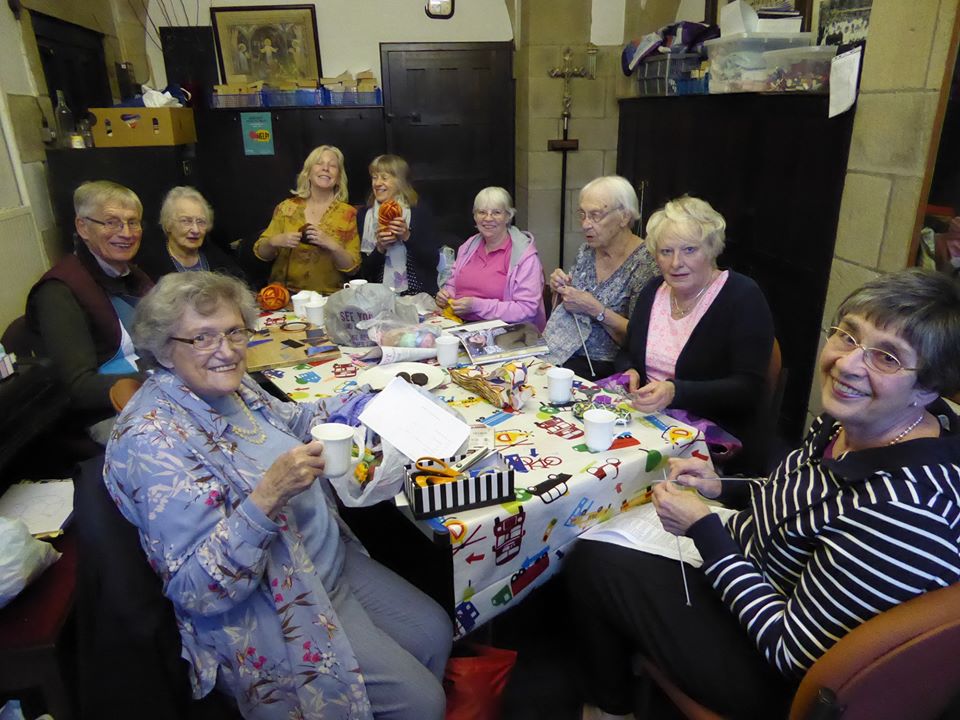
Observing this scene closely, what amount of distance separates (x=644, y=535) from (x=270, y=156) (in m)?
4.65

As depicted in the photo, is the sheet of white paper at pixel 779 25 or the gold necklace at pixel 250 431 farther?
the sheet of white paper at pixel 779 25

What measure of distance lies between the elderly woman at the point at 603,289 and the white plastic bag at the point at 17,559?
1.70m

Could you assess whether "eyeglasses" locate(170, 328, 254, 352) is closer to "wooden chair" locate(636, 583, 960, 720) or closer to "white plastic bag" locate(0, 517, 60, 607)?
"white plastic bag" locate(0, 517, 60, 607)

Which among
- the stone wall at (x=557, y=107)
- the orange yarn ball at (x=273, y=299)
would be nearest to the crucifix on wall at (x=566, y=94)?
the stone wall at (x=557, y=107)

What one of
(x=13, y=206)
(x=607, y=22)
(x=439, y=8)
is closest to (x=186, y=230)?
(x=13, y=206)

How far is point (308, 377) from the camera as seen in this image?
7.10 ft

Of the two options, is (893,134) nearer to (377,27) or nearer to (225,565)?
(225,565)

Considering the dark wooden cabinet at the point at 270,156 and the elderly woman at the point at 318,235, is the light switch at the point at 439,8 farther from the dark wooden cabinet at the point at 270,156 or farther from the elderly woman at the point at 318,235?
the elderly woman at the point at 318,235

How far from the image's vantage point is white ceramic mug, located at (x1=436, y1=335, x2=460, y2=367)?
2.21m

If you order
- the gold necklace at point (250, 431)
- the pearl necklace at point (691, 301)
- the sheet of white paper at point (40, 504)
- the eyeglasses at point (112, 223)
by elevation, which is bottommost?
the sheet of white paper at point (40, 504)

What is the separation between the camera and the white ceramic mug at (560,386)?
1.88 meters

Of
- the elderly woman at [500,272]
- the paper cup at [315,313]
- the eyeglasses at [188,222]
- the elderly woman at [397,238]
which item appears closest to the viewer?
the paper cup at [315,313]

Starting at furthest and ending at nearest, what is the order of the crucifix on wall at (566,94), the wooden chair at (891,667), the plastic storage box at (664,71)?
1. the crucifix on wall at (566,94)
2. the plastic storage box at (664,71)
3. the wooden chair at (891,667)

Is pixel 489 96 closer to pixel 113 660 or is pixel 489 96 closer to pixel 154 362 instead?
pixel 154 362
